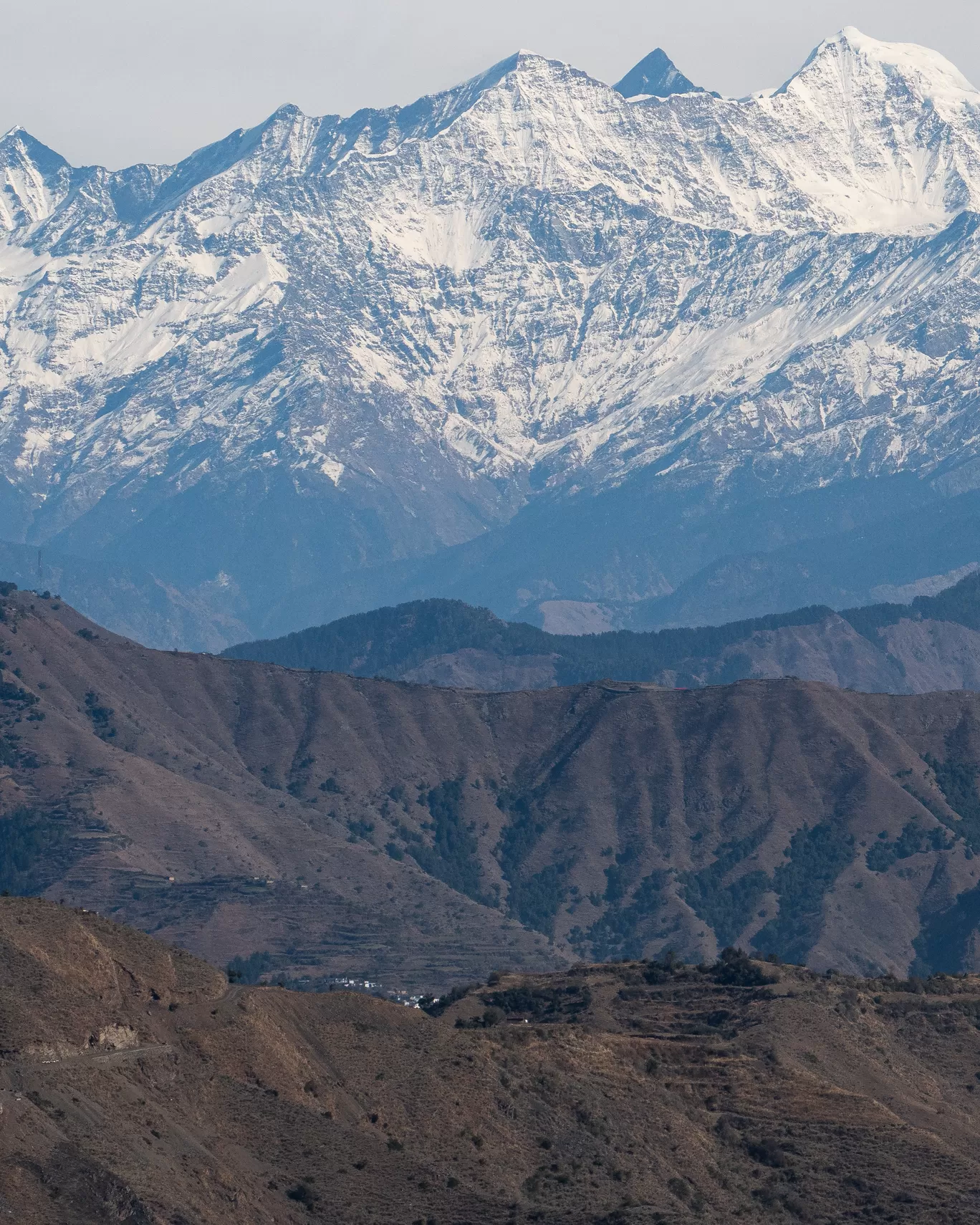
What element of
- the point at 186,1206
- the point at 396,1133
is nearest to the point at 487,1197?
the point at 396,1133

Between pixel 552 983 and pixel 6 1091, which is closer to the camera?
pixel 6 1091

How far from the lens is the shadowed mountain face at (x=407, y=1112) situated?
12681 centimetres

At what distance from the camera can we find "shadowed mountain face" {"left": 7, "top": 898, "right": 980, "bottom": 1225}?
4993 inches

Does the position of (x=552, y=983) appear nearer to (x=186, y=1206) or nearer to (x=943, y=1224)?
(x=943, y=1224)

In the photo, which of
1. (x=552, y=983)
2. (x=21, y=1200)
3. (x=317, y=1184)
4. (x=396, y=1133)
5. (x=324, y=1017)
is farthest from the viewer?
(x=552, y=983)

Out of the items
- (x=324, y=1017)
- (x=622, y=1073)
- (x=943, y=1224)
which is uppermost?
(x=324, y=1017)

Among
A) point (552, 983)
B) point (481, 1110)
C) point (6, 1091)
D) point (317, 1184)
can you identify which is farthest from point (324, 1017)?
point (552, 983)

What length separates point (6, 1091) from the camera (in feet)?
408

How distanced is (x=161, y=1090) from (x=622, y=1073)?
33.7m

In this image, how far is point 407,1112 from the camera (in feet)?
477

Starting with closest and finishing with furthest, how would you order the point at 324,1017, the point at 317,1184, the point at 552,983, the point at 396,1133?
1. the point at 317,1184
2. the point at 396,1133
3. the point at 324,1017
4. the point at 552,983

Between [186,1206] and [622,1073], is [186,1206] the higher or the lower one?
the higher one

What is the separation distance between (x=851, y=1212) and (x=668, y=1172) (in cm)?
954

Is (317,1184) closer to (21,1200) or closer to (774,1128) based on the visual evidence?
(21,1200)
